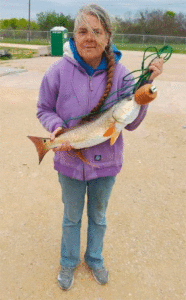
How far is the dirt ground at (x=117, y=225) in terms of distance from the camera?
2270 millimetres

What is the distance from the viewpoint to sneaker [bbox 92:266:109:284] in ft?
7.50

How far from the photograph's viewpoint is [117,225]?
2906 mm

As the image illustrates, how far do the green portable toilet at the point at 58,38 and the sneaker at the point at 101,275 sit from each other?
14588 mm

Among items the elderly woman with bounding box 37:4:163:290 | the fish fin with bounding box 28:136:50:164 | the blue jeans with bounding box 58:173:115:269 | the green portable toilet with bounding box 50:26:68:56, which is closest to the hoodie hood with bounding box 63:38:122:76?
the elderly woman with bounding box 37:4:163:290

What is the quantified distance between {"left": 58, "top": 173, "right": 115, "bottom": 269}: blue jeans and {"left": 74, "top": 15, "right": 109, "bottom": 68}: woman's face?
2.57 feet

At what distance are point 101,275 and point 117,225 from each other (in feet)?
2.20

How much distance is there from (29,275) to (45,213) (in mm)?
778

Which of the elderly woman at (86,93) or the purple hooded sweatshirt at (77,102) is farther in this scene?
the purple hooded sweatshirt at (77,102)

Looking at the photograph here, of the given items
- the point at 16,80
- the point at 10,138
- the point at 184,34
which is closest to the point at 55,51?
the point at 16,80

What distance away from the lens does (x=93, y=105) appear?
1.85 meters

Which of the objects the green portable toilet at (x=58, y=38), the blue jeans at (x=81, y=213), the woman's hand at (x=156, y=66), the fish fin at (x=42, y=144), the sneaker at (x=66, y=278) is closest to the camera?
the woman's hand at (x=156, y=66)

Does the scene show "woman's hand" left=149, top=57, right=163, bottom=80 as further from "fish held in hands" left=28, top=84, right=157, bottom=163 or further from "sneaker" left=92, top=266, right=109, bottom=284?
"sneaker" left=92, top=266, right=109, bottom=284

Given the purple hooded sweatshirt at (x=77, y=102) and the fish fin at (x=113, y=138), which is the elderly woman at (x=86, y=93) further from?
the fish fin at (x=113, y=138)

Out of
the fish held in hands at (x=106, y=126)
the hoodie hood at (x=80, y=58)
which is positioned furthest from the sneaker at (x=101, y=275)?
the hoodie hood at (x=80, y=58)
